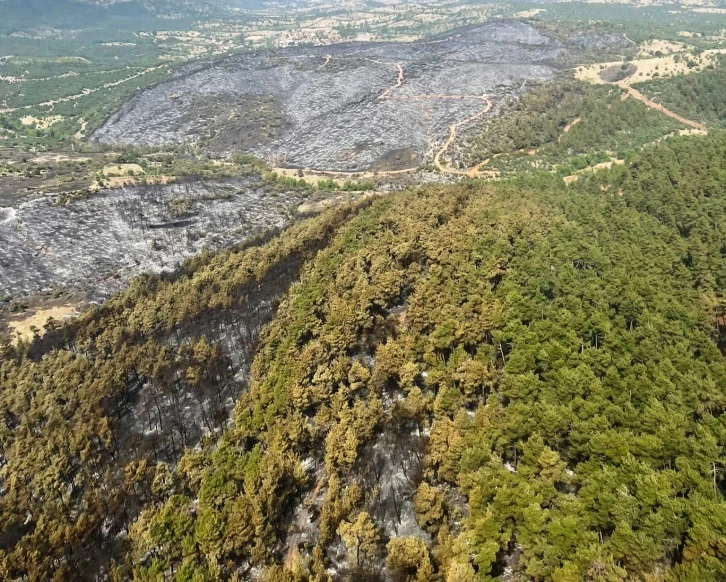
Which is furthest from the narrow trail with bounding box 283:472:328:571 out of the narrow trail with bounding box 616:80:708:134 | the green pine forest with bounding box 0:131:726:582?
the narrow trail with bounding box 616:80:708:134

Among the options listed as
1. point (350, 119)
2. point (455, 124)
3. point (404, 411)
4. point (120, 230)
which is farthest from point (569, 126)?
point (404, 411)

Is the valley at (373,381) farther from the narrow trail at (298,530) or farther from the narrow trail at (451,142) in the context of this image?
the narrow trail at (451,142)

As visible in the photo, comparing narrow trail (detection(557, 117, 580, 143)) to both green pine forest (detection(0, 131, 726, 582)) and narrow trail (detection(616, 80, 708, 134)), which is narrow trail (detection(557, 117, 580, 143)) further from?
green pine forest (detection(0, 131, 726, 582))

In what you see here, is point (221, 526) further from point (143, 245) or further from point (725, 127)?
point (725, 127)

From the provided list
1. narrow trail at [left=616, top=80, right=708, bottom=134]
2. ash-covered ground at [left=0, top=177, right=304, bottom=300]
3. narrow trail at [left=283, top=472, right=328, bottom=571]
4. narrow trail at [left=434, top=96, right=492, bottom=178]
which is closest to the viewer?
narrow trail at [left=283, top=472, right=328, bottom=571]

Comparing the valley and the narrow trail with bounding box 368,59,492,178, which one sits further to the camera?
the narrow trail with bounding box 368,59,492,178

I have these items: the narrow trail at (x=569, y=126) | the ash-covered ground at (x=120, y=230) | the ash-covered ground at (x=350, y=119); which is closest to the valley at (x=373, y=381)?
the ash-covered ground at (x=120, y=230)

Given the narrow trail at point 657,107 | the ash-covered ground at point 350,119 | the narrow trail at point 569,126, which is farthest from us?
the ash-covered ground at point 350,119
